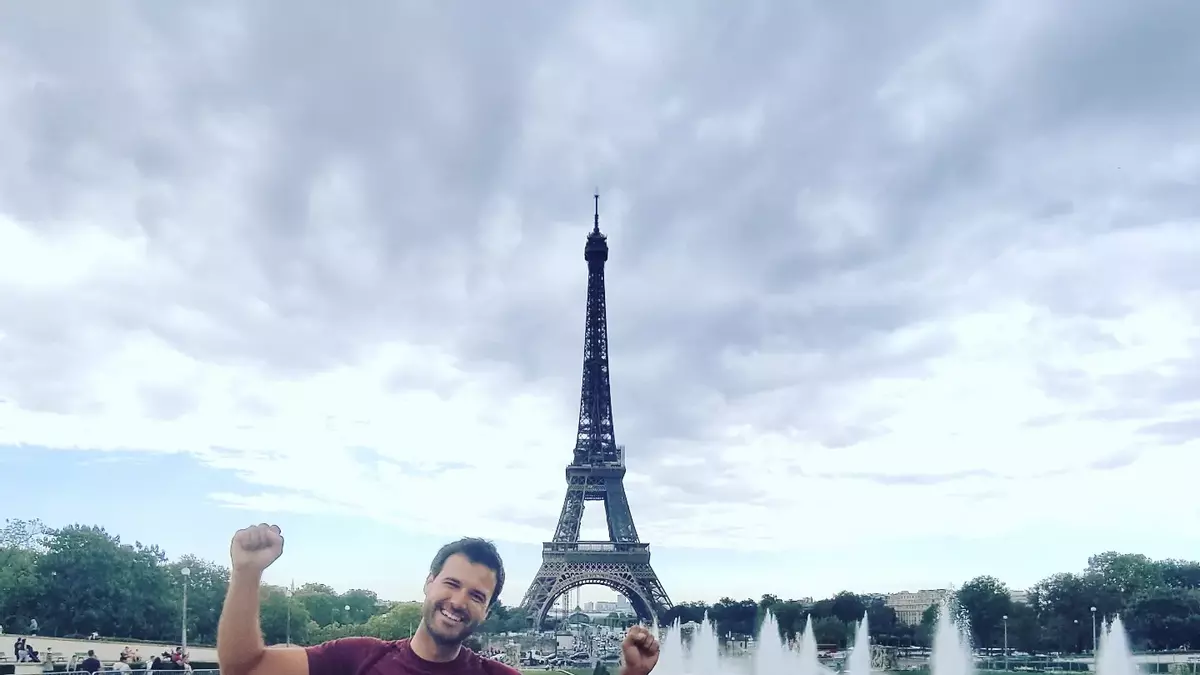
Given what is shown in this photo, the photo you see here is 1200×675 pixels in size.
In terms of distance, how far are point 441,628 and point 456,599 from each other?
0.36ft

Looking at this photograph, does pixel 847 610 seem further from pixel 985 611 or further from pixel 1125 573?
pixel 1125 573

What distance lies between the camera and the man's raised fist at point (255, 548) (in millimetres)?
3195

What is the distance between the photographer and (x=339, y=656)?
3484 millimetres

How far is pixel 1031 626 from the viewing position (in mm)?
46250

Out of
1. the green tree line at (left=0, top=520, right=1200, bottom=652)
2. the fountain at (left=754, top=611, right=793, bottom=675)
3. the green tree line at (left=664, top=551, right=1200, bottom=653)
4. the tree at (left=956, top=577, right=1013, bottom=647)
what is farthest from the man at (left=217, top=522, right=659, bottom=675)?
the tree at (left=956, top=577, right=1013, bottom=647)

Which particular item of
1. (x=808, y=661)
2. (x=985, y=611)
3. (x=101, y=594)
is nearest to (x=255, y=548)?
(x=808, y=661)

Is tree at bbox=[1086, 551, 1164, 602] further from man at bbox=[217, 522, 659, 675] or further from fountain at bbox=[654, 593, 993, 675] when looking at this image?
man at bbox=[217, 522, 659, 675]

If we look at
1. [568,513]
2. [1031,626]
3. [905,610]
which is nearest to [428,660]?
[1031,626]

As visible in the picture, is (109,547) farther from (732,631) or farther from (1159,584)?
(1159,584)

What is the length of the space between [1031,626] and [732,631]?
19.5 meters

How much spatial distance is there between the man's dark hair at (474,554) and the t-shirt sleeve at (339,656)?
342mm

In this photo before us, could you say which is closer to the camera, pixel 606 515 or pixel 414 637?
pixel 414 637

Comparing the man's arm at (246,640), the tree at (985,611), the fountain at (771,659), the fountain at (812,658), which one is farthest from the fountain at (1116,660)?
the man's arm at (246,640)

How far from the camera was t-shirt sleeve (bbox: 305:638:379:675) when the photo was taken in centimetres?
346
